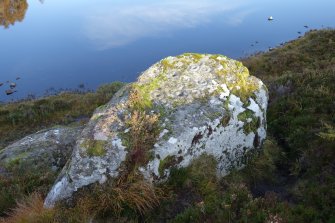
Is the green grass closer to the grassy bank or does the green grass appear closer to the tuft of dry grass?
the grassy bank

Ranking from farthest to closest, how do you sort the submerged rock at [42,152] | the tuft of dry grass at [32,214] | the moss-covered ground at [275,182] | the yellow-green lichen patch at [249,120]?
the submerged rock at [42,152]
the yellow-green lichen patch at [249,120]
the tuft of dry grass at [32,214]
the moss-covered ground at [275,182]

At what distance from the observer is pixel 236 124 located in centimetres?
920

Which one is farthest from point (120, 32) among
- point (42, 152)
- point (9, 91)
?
point (42, 152)

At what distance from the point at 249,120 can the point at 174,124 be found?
192cm

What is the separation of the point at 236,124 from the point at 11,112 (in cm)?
1335

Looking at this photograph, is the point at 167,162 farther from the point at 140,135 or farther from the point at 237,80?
the point at 237,80

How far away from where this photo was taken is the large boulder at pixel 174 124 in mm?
8055

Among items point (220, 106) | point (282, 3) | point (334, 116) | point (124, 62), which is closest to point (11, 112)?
point (124, 62)

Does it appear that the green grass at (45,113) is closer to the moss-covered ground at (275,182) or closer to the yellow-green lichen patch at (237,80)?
the moss-covered ground at (275,182)

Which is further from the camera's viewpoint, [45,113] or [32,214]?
[45,113]

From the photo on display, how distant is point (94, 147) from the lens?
8250 millimetres

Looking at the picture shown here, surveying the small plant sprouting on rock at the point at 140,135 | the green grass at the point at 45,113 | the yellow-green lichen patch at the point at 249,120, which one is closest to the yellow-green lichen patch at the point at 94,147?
the small plant sprouting on rock at the point at 140,135

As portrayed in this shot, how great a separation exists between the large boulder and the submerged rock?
241cm

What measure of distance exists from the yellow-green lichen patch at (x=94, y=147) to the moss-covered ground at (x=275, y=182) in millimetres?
877
